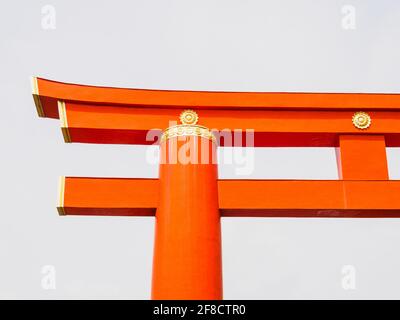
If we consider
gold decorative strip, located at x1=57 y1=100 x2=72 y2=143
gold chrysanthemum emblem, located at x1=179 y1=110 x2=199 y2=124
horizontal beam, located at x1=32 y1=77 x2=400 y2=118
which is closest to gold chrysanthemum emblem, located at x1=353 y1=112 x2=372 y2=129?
horizontal beam, located at x1=32 y1=77 x2=400 y2=118

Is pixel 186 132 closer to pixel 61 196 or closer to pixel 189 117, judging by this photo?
pixel 189 117

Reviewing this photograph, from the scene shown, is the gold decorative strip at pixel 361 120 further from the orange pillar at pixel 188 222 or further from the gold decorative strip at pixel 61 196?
the gold decorative strip at pixel 61 196

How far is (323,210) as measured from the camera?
7379 mm

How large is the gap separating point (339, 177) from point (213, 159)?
1.75 m

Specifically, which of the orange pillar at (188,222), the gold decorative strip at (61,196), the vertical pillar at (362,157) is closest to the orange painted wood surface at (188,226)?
the orange pillar at (188,222)

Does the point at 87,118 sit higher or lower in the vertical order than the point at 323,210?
higher

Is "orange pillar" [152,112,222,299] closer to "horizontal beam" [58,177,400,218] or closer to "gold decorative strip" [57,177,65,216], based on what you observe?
"horizontal beam" [58,177,400,218]

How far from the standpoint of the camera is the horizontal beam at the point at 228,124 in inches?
305

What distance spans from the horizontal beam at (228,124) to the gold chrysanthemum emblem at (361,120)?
5cm

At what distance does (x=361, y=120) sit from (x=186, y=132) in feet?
7.98

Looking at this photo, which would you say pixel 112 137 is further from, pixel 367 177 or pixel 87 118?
pixel 367 177

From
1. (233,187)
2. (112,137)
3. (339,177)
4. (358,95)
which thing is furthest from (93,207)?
(358,95)

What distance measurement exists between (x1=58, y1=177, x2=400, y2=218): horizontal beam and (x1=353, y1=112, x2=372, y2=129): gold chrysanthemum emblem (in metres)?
0.87

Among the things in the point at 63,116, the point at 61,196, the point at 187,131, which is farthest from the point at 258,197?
the point at 63,116
